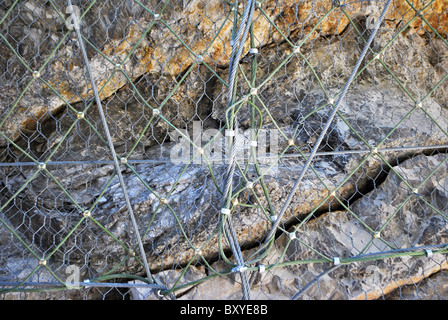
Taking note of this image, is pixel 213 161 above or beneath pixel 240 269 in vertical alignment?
above

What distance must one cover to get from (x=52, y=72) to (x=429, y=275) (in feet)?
4.80

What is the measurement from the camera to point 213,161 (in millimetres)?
1462

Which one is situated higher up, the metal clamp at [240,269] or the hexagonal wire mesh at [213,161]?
the hexagonal wire mesh at [213,161]

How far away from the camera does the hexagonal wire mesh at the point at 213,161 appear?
1293 millimetres

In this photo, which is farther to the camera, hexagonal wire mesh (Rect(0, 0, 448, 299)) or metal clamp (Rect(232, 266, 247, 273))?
hexagonal wire mesh (Rect(0, 0, 448, 299))

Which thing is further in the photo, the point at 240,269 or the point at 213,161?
the point at 213,161

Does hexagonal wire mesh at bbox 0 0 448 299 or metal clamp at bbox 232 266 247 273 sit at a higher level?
hexagonal wire mesh at bbox 0 0 448 299

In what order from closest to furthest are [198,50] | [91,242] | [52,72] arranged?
[91,242]
[52,72]
[198,50]

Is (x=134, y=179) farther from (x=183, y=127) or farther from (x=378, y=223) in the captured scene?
(x=378, y=223)

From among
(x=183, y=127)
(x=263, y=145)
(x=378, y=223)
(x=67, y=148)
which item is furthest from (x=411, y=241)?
(x=67, y=148)

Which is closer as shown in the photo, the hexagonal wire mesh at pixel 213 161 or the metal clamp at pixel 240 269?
the metal clamp at pixel 240 269

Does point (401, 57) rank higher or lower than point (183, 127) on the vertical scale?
lower

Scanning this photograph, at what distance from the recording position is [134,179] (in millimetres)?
1435

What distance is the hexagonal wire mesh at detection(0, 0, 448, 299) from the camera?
129cm
